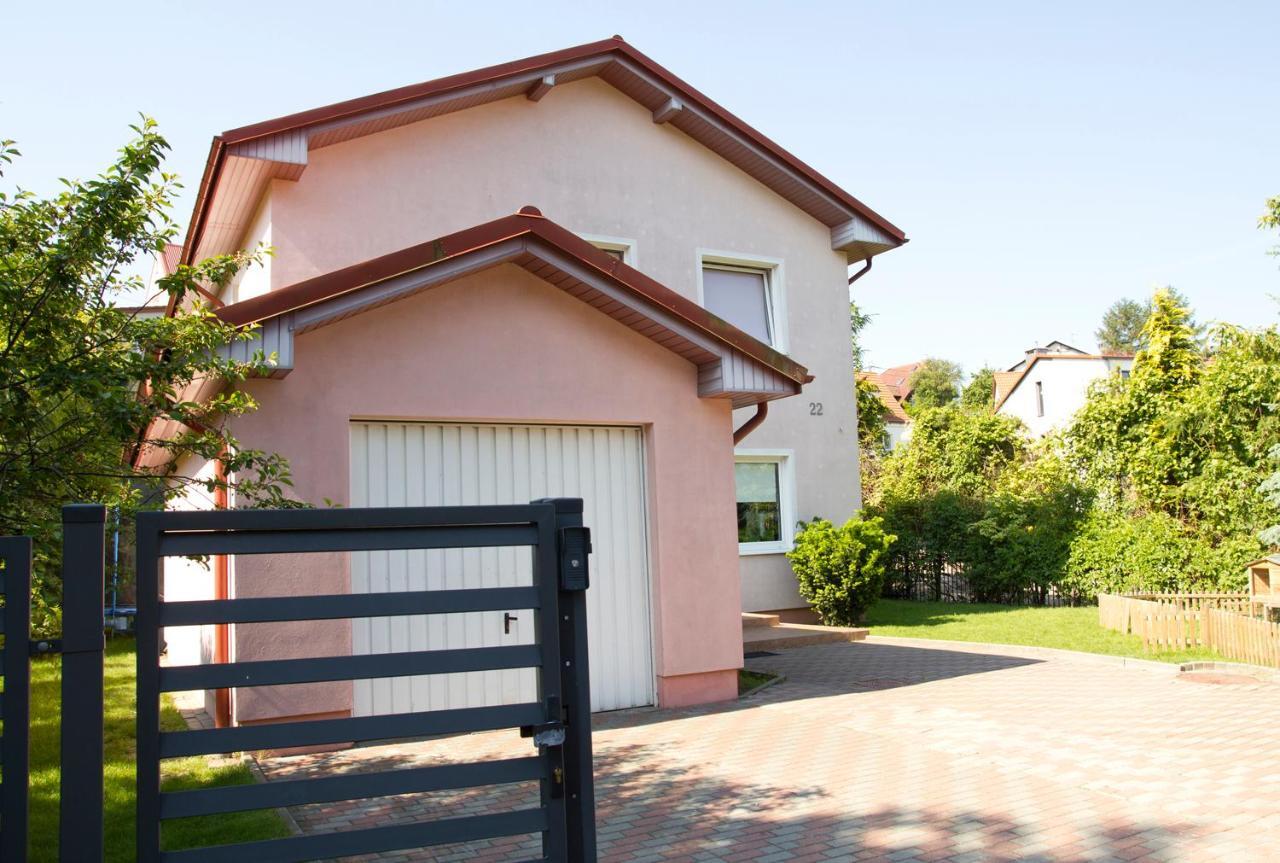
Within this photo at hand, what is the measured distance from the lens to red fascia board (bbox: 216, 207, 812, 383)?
780 centimetres

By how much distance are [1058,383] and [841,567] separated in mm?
37102

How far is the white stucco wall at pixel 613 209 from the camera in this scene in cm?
1341

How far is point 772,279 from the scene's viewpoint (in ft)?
57.4

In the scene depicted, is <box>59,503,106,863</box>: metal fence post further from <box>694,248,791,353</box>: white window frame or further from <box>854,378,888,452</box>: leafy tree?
<box>854,378,888,452</box>: leafy tree

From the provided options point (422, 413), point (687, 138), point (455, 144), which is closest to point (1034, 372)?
point (687, 138)

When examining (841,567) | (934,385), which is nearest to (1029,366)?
(934,385)

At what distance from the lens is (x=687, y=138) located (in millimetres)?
16766

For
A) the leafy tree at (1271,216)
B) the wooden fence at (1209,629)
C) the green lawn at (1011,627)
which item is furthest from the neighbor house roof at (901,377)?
the wooden fence at (1209,629)

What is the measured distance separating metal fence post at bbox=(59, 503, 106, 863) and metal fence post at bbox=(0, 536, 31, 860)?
A: 0.17m

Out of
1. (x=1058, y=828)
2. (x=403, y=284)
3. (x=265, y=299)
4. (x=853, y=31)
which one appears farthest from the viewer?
(x=853, y=31)

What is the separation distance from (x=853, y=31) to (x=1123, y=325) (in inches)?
3638

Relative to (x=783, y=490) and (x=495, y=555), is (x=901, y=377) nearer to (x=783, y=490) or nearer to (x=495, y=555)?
(x=783, y=490)

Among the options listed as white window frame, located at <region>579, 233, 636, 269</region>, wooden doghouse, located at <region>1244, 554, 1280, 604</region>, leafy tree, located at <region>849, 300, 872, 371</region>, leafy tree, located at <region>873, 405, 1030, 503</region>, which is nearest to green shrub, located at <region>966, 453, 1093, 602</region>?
wooden doghouse, located at <region>1244, 554, 1280, 604</region>

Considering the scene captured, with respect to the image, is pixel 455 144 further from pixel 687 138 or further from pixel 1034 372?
pixel 1034 372
